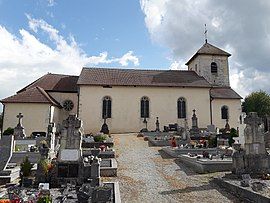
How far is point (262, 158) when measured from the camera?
455 inches

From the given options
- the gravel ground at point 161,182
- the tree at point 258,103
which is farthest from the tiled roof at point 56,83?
the tree at point 258,103

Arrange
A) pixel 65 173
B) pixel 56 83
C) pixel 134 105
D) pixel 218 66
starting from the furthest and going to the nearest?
1. pixel 218 66
2. pixel 56 83
3. pixel 134 105
4. pixel 65 173

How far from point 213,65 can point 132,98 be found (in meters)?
13.3

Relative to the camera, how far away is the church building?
30.4 meters

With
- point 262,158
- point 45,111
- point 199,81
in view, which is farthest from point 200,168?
point 199,81

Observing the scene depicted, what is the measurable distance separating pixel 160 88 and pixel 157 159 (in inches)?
681

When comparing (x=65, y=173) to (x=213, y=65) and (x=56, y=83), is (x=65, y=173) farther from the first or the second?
(x=213, y=65)

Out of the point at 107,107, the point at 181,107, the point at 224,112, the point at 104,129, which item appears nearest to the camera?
the point at 104,129

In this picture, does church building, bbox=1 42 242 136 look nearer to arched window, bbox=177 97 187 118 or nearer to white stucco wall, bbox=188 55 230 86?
arched window, bbox=177 97 187 118

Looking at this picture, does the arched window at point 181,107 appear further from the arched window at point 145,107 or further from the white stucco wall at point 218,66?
the white stucco wall at point 218,66

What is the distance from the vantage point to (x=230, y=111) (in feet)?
109

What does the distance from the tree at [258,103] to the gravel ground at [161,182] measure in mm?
38486

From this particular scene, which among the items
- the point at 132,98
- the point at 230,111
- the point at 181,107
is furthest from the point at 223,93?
the point at 132,98

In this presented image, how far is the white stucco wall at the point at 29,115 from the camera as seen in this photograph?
26.9 m
